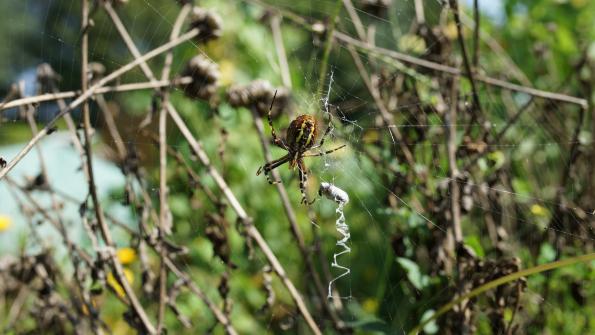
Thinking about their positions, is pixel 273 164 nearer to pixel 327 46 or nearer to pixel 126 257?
pixel 327 46

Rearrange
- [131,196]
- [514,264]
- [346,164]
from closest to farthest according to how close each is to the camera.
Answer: [514,264] → [131,196] → [346,164]

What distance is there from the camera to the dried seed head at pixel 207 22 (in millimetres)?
2195

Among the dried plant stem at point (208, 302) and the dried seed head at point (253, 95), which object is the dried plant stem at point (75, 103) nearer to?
the dried seed head at point (253, 95)

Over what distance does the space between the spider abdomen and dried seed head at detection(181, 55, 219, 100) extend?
0.37 m

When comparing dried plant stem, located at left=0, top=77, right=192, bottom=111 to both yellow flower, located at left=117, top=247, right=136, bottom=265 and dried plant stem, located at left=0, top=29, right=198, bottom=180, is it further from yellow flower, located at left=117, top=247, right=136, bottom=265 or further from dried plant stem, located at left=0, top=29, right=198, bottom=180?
yellow flower, located at left=117, top=247, right=136, bottom=265

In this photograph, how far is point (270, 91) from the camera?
2.15m

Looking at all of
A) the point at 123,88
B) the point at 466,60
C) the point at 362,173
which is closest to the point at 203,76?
the point at 123,88

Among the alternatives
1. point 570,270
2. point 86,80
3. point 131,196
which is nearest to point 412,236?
point 570,270

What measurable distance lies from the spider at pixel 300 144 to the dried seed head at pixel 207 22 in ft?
1.15

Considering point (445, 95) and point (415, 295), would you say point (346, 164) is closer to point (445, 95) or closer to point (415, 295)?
point (445, 95)

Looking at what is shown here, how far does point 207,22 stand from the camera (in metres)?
2.20

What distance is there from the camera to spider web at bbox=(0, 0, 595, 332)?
2111 millimetres

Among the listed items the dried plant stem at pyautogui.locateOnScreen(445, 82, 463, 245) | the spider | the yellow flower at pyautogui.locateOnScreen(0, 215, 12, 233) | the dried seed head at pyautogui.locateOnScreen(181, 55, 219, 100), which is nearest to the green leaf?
the dried plant stem at pyautogui.locateOnScreen(445, 82, 463, 245)

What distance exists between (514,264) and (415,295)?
454mm
